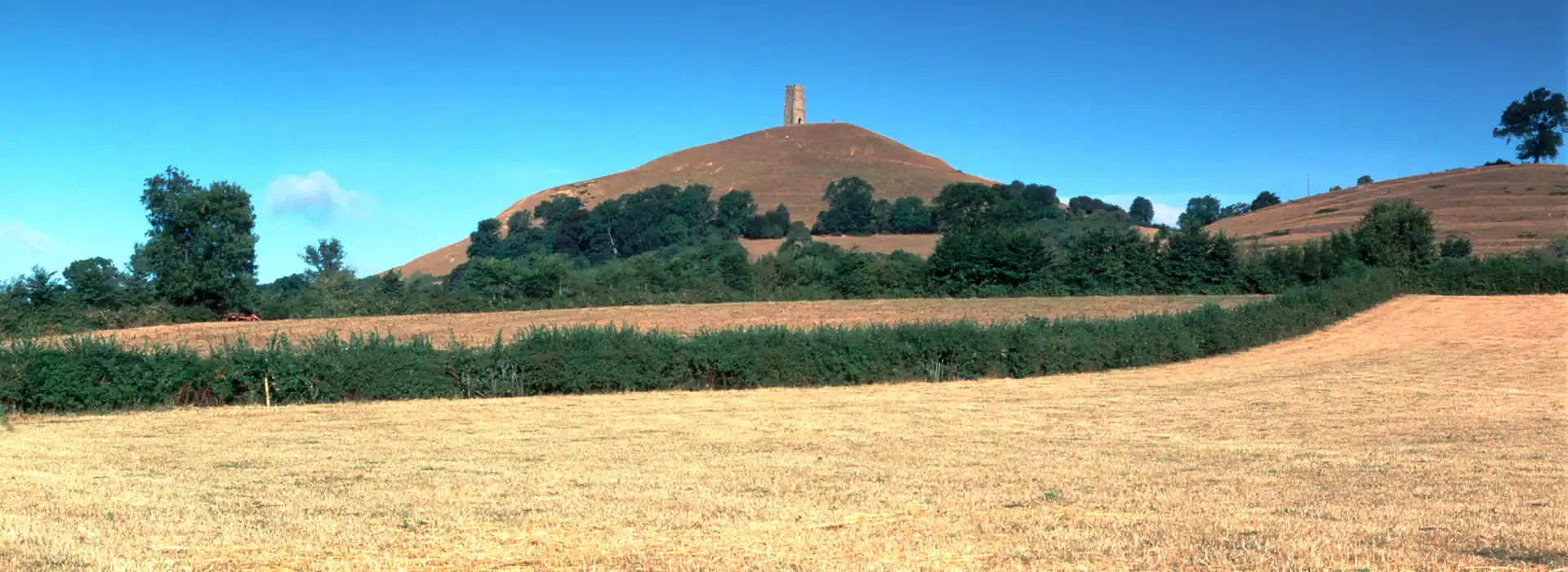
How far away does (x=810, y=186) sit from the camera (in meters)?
141

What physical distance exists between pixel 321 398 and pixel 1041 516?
2048 centimetres

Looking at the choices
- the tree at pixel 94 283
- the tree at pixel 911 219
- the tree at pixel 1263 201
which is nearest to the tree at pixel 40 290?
the tree at pixel 94 283

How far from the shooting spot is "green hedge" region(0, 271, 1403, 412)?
22.4m

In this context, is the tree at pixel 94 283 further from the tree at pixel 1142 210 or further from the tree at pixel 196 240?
the tree at pixel 1142 210

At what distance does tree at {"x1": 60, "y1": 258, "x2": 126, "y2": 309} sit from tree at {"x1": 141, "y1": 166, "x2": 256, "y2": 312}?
72.4 inches

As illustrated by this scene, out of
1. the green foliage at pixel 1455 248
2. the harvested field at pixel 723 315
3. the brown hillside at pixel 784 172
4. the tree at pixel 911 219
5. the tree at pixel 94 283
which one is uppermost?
the brown hillside at pixel 784 172

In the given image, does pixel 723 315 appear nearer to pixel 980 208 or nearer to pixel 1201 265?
pixel 1201 265

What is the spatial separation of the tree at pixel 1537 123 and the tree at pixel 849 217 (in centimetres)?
6733

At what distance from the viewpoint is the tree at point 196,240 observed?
2114 inches

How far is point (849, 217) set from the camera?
116m

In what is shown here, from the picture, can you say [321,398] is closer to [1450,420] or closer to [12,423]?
[12,423]

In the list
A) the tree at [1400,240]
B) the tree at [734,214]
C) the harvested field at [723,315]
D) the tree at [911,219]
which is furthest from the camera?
the tree at [734,214]

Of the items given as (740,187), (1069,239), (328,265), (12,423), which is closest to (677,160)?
(740,187)

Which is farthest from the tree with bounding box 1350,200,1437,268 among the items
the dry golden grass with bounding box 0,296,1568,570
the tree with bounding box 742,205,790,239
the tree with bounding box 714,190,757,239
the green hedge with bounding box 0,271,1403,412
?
the tree with bounding box 714,190,757,239
